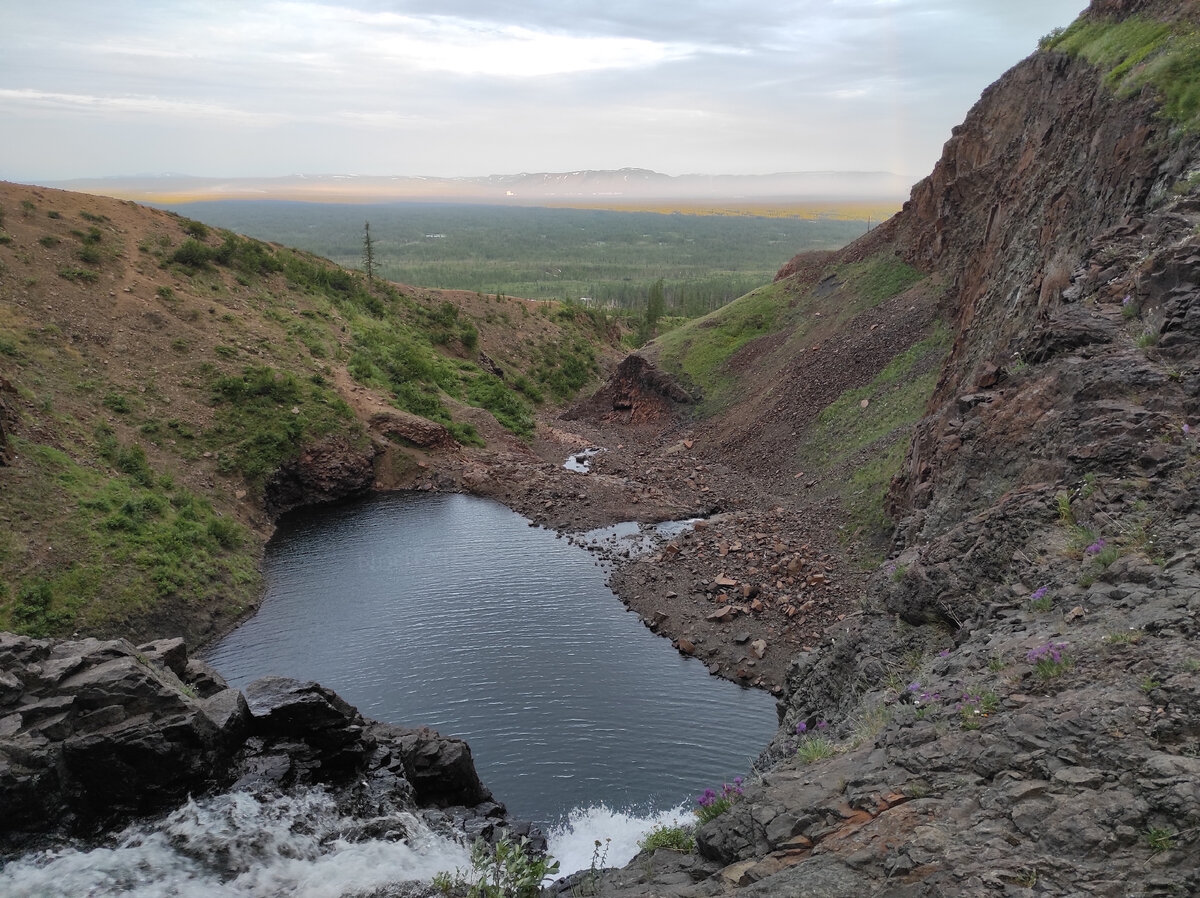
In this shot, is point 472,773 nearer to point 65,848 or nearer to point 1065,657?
point 65,848

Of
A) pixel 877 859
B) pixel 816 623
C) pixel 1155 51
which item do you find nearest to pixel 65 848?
pixel 877 859

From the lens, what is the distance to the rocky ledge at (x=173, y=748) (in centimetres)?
1526


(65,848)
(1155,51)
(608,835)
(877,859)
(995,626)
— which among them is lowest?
(608,835)

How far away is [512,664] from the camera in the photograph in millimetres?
24500

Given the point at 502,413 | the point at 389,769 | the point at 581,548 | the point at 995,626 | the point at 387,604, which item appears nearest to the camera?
the point at 995,626

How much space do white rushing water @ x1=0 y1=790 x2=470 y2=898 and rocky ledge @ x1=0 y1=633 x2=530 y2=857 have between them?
0.53 metres

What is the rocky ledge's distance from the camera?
1526 centimetres

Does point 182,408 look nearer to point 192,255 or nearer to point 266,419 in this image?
point 266,419

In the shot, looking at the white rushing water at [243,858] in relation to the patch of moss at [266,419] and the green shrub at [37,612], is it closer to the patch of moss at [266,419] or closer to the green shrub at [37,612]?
the green shrub at [37,612]

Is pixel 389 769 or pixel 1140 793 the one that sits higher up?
pixel 1140 793

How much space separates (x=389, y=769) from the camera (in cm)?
1889

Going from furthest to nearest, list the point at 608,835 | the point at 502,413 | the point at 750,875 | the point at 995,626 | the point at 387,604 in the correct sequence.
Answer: the point at 502,413 < the point at 387,604 < the point at 608,835 < the point at 995,626 < the point at 750,875

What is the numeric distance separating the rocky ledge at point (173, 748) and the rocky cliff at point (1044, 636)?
23.8 ft

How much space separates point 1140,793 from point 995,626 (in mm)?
5240
